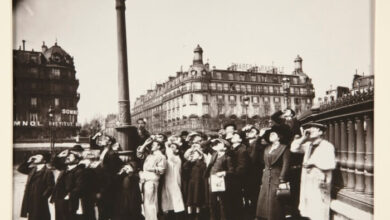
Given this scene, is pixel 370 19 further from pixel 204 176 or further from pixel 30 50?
pixel 30 50

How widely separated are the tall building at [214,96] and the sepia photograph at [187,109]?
0.04 feet

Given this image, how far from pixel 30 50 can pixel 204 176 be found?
1932mm

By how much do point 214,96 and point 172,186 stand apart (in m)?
0.96

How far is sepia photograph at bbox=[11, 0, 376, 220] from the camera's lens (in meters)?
2.95

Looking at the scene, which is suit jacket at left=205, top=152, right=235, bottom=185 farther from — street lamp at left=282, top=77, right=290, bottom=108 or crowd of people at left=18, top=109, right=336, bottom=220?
street lamp at left=282, top=77, right=290, bottom=108

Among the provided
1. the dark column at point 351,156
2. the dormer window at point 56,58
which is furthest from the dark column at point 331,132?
the dormer window at point 56,58

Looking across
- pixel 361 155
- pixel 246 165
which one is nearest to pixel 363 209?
pixel 361 155

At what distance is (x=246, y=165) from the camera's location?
3076 millimetres

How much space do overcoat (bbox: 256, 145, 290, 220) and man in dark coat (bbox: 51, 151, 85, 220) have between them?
5.17 ft

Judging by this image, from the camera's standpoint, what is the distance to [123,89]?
3309 millimetres

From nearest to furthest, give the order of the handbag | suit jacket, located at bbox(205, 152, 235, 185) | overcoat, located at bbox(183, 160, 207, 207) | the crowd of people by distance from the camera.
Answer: the handbag → the crowd of people → suit jacket, located at bbox(205, 152, 235, 185) → overcoat, located at bbox(183, 160, 207, 207)

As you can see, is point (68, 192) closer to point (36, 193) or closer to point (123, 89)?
point (36, 193)

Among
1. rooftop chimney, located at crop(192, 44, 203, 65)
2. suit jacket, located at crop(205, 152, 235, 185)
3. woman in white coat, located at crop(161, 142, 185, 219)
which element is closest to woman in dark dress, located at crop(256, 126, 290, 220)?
suit jacket, located at crop(205, 152, 235, 185)

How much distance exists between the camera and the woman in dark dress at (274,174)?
9.25 ft
